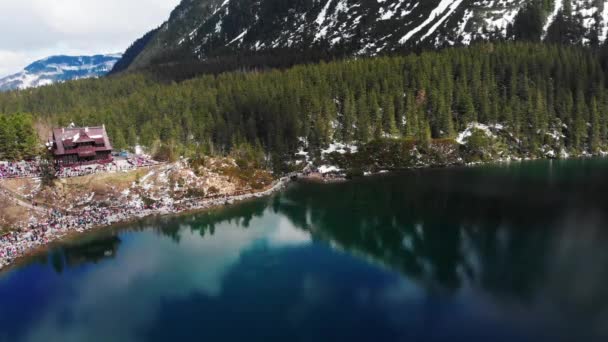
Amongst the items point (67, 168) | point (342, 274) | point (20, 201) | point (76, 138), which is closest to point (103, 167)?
point (67, 168)

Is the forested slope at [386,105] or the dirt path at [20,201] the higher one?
the forested slope at [386,105]

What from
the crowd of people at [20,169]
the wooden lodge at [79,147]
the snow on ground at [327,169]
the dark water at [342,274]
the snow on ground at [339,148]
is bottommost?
the dark water at [342,274]

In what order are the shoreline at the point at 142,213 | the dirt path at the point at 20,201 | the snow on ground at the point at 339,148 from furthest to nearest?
the snow on ground at the point at 339,148
the dirt path at the point at 20,201
the shoreline at the point at 142,213

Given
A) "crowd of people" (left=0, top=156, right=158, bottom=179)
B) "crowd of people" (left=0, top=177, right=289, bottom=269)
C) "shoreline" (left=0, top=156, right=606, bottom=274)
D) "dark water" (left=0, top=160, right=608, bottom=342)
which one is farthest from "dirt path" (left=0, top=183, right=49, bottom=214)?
"dark water" (left=0, top=160, right=608, bottom=342)

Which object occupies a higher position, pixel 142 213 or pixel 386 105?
pixel 386 105

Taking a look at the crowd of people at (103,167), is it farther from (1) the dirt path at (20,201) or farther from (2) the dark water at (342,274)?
(2) the dark water at (342,274)

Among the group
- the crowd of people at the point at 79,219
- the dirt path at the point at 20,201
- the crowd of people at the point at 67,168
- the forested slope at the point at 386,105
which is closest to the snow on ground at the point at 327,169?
the forested slope at the point at 386,105

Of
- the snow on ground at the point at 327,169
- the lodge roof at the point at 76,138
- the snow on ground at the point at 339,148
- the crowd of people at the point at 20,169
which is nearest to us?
the crowd of people at the point at 20,169

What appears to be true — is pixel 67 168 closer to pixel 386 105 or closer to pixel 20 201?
pixel 20 201
